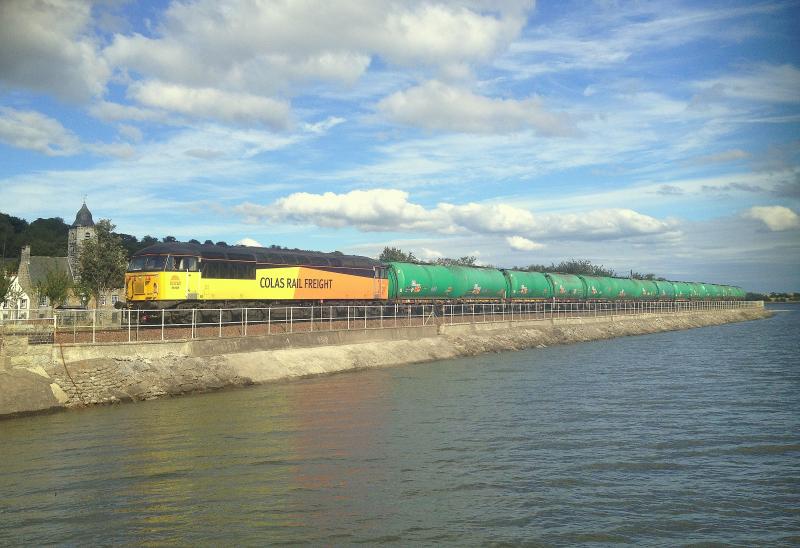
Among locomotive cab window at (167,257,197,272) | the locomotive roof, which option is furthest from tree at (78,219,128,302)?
locomotive cab window at (167,257,197,272)

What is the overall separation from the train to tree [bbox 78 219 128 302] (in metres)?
15.0

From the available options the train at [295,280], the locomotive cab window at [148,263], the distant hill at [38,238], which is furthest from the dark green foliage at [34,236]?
the locomotive cab window at [148,263]

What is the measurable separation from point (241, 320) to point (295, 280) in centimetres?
603

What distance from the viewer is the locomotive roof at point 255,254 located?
31.1m

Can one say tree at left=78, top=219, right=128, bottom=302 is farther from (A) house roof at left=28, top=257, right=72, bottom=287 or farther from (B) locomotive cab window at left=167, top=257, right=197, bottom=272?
(A) house roof at left=28, top=257, right=72, bottom=287

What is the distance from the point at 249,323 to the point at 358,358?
560cm

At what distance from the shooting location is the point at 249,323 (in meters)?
32.0

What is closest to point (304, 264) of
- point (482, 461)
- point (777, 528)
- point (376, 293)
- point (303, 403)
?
point (376, 293)

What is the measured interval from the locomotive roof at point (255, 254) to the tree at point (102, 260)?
14639 millimetres

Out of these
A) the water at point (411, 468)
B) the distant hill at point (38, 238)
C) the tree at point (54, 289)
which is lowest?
the water at point (411, 468)

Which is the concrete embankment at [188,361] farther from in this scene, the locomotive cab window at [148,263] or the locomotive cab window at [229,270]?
the locomotive cab window at [148,263]

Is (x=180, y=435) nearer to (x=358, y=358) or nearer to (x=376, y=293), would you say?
(x=358, y=358)

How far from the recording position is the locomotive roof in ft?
102

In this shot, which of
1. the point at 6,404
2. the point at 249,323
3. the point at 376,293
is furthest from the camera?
the point at 376,293
